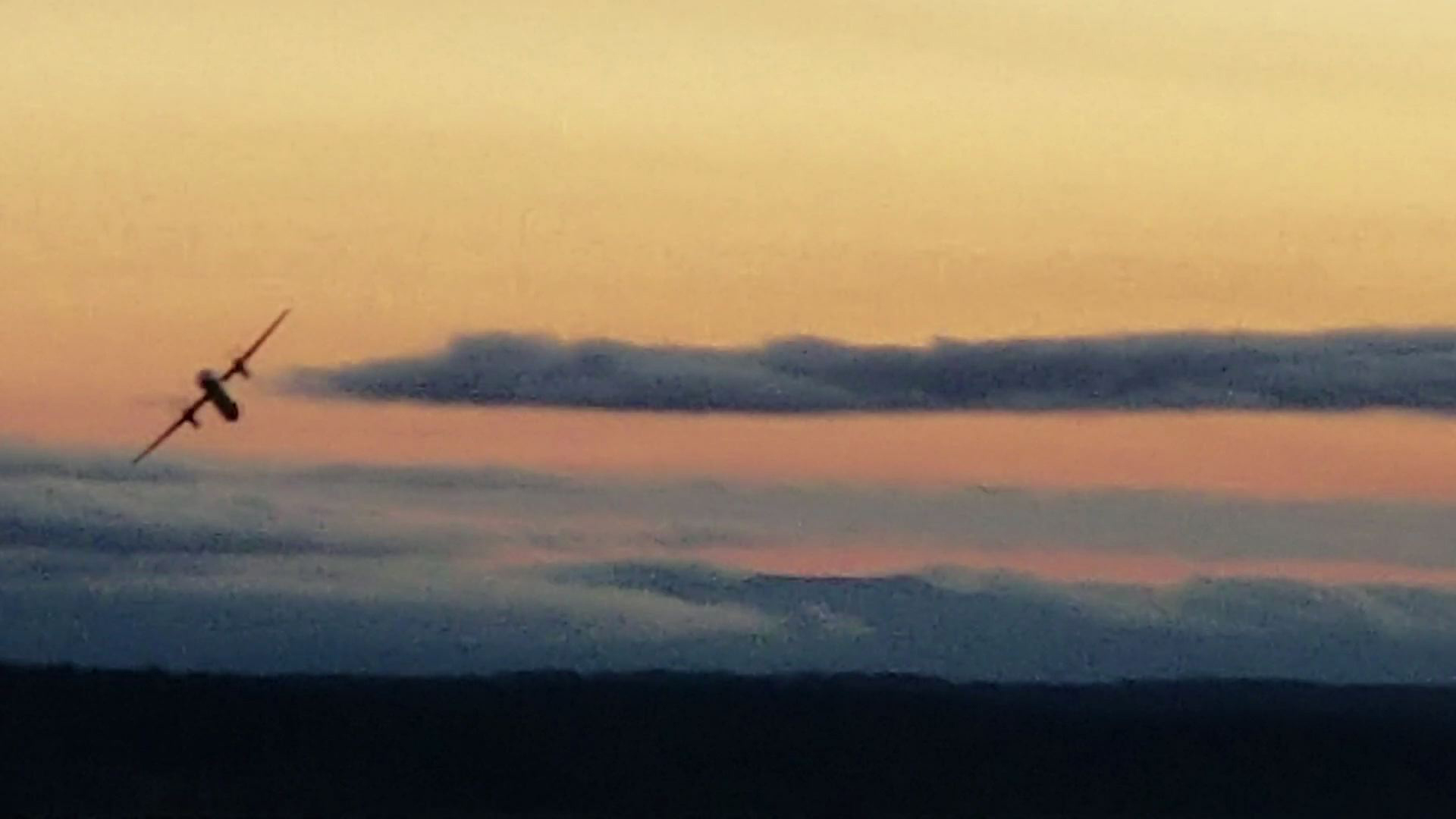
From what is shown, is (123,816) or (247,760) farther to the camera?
(247,760)

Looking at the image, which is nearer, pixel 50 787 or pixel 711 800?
pixel 50 787

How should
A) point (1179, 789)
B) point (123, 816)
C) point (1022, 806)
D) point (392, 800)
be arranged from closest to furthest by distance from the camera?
1. point (123, 816)
2. point (392, 800)
3. point (1022, 806)
4. point (1179, 789)

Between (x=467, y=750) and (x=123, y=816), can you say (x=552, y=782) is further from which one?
(x=123, y=816)

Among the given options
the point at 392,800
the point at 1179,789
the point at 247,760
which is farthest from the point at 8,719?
the point at 1179,789

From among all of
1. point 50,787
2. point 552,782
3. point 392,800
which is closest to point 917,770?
point 552,782

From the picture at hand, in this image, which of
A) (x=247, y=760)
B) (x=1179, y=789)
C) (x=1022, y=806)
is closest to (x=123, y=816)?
(x=247, y=760)

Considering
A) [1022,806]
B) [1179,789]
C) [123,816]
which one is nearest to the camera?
[123,816]

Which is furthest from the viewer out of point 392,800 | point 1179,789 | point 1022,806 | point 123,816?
point 1179,789

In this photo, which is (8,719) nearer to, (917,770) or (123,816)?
(123,816)
